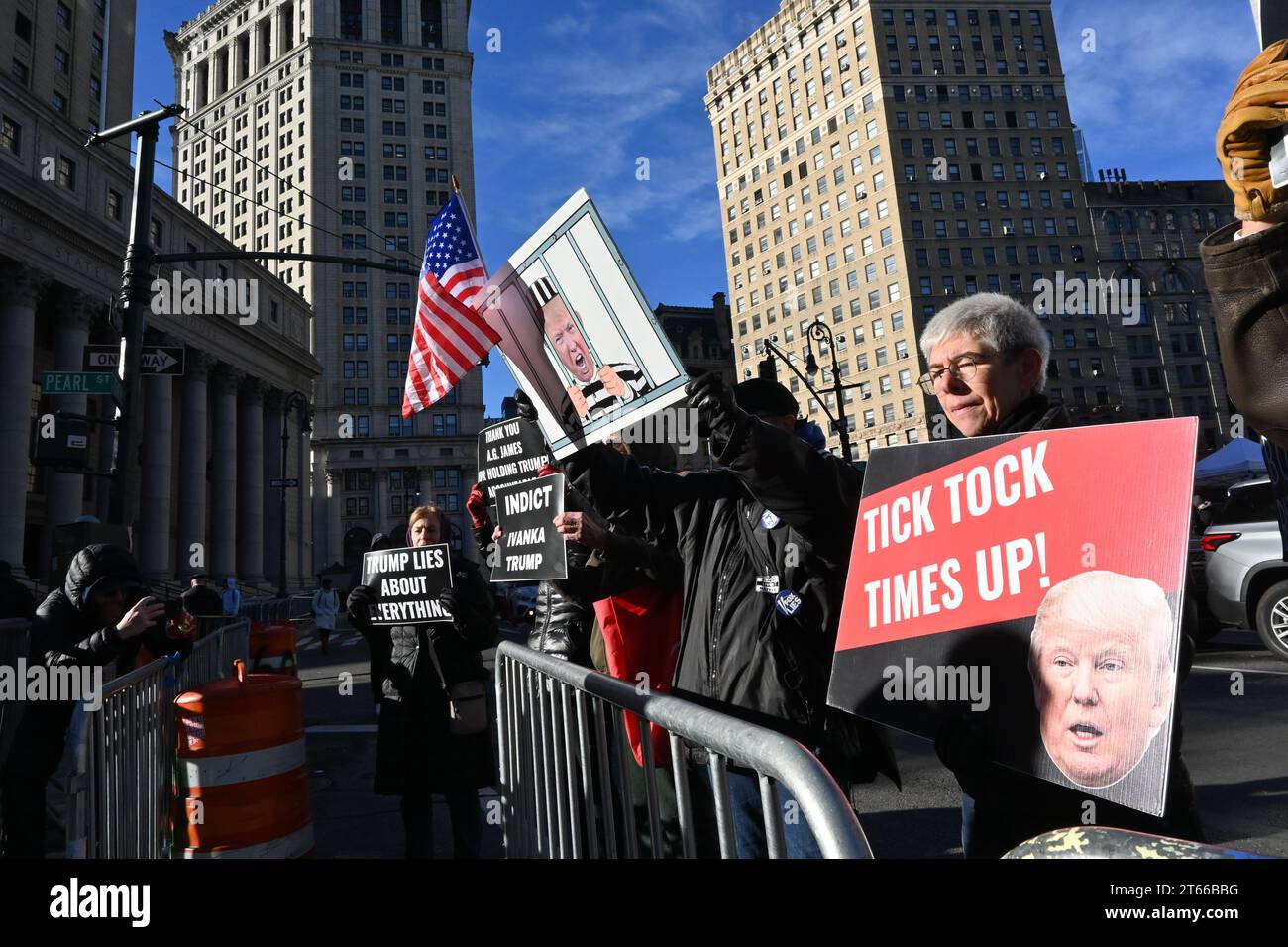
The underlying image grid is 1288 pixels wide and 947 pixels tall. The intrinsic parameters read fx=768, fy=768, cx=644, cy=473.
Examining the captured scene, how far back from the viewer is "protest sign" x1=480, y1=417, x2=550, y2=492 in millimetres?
3590

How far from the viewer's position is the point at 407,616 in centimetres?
457

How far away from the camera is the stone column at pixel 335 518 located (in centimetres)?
7919

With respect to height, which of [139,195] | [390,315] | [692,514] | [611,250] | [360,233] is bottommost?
[692,514]

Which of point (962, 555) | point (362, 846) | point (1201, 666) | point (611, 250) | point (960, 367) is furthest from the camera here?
point (1201, 666)

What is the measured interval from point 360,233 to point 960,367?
86982mm

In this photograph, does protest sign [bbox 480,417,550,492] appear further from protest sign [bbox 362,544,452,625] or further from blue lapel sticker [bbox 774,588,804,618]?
blue lapel sticker [bbox 774,588,804,618]

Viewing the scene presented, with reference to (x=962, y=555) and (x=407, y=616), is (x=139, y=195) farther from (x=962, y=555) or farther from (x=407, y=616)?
(x=962, y=555)

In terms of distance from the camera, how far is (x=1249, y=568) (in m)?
8.27

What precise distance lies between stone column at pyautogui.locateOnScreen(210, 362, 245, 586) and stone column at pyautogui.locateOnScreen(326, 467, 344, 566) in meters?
32.0

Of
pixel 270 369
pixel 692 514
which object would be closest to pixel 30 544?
pixel 270 369

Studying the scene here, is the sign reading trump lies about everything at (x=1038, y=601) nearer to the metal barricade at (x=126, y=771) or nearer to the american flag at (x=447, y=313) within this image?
the metal barricade at (x=126, y=771)

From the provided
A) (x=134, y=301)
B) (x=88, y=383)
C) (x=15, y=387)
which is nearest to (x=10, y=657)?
(x=88, y=383)

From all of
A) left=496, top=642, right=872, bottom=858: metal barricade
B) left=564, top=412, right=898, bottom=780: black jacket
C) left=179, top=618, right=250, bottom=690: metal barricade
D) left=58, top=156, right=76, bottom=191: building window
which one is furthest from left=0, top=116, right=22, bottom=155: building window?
left=564, top=412, right=898, bottom=780: black jacket

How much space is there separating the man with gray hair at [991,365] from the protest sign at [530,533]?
1753 millimetres
